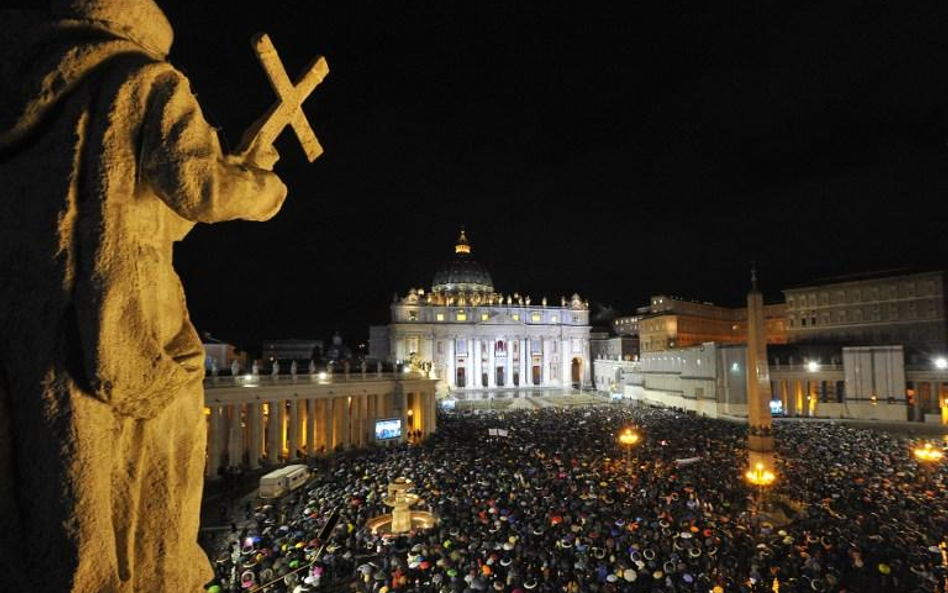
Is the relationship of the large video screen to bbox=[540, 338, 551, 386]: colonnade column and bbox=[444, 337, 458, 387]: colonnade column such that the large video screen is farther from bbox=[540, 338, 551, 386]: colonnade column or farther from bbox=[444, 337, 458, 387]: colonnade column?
bbox=[540, 338, 551, 386]: colonnade column

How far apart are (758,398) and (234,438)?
2632 centimetres

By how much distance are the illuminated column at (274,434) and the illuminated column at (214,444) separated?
3111 mm

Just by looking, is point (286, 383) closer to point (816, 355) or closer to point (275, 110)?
point (275, 110)

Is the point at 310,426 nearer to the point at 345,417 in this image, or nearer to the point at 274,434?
the point at 345,417

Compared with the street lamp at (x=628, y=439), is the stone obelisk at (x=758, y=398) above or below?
above

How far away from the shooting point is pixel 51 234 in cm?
255

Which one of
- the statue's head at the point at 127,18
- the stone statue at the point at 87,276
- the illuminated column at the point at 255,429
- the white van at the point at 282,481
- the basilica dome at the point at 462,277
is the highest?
the basilica dome at the point at 462,277

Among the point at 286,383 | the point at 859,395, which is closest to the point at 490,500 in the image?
the point at 286,383

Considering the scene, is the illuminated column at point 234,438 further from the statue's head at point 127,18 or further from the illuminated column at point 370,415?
the statue's head at point 127,18

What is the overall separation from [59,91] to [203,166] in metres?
0.73

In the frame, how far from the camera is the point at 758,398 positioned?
82.4ft

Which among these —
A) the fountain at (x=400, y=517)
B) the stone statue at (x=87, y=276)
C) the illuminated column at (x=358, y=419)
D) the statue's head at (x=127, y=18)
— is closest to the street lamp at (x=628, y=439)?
the fountain at (x=400, y=517)

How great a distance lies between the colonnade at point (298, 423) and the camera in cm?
2816

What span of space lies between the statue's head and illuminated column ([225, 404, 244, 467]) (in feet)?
93.2
